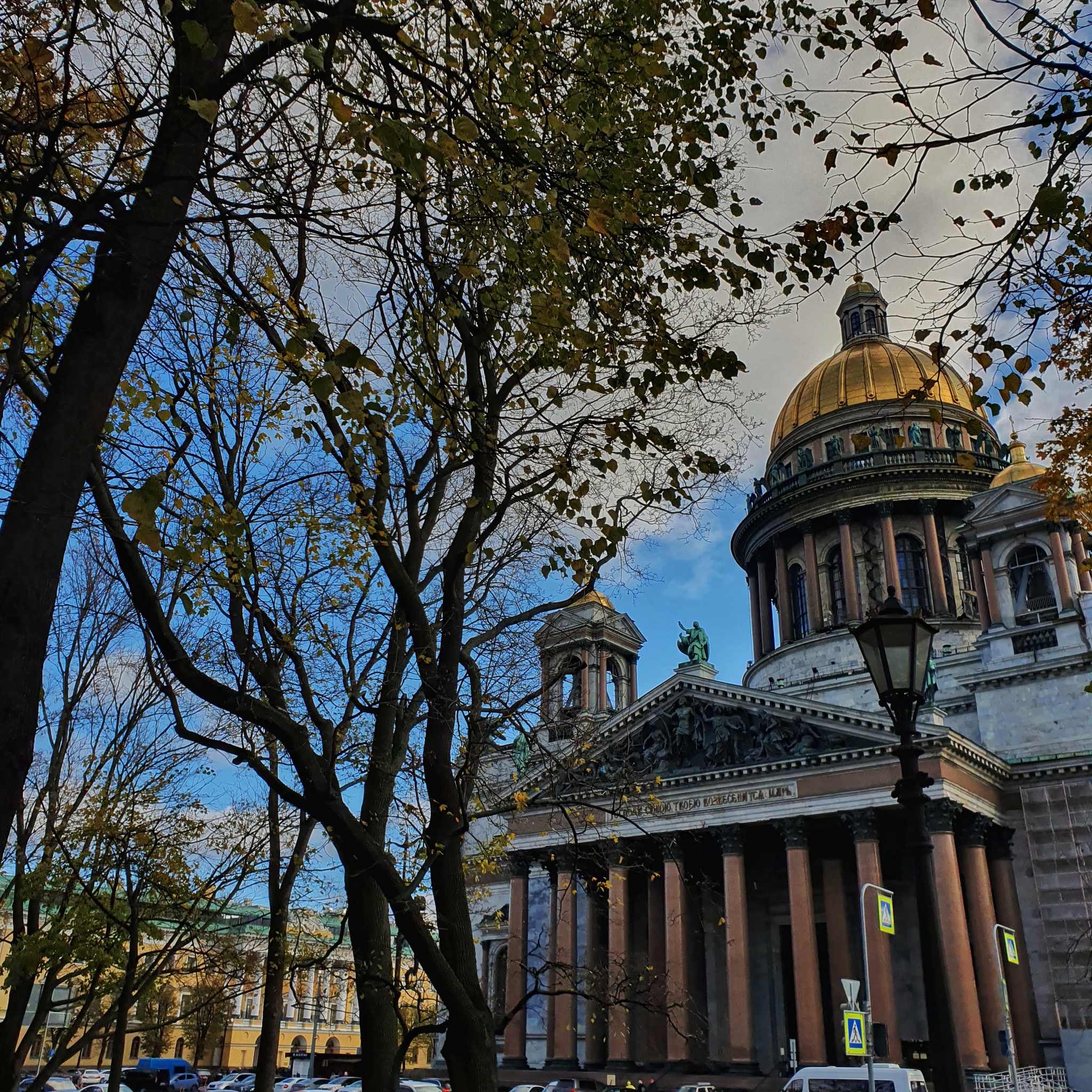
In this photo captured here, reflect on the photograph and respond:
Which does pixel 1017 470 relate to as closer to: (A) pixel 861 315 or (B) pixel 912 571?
(B) pixel 912 571

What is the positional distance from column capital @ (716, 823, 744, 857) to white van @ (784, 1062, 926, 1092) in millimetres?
8873

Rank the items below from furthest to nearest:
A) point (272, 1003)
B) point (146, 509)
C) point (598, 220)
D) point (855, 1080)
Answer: point (855, 1080)
point (272, 1003)
point (598, 220)
point (146, 509)

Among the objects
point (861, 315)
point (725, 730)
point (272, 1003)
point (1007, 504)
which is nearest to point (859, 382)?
point (861, 315)

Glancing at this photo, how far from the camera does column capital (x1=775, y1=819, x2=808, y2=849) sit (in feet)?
103

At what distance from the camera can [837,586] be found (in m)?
47.9

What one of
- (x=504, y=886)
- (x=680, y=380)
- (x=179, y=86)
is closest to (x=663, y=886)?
(x=504, y=886)

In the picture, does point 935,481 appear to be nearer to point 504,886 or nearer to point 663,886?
point 663,886

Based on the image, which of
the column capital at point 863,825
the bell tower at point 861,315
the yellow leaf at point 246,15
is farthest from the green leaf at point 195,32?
the bell tower at point 861,315

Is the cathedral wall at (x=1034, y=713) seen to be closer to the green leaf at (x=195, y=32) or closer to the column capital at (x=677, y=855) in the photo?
the column capital at (x=677, y=855)

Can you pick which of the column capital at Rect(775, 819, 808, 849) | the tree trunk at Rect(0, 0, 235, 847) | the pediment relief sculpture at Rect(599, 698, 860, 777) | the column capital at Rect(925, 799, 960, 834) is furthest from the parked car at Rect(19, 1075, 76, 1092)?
the tree trunk at Rect(0, 0, 235, 847)

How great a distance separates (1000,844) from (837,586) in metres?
17.3

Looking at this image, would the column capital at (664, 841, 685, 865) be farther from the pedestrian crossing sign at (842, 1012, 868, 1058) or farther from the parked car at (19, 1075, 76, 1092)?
the parked car at (19, 1075, 76, 1092)

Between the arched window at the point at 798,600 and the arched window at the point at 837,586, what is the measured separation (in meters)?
1.19

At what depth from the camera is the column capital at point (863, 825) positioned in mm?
30188
